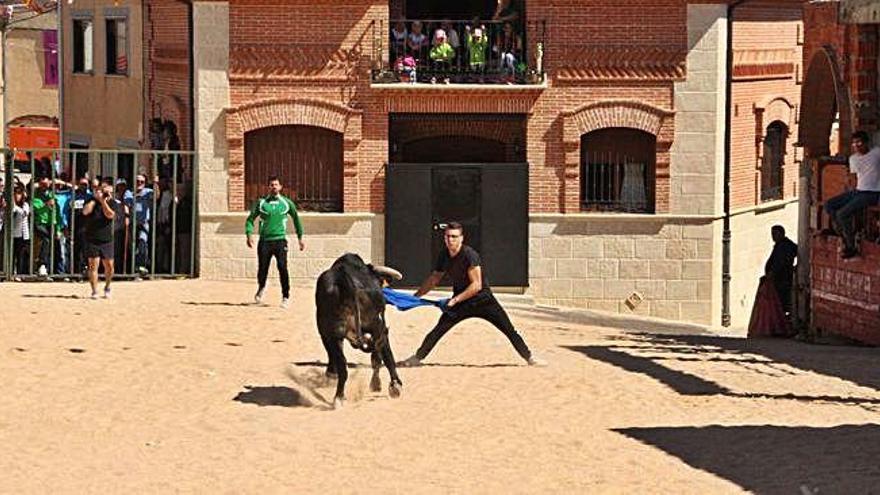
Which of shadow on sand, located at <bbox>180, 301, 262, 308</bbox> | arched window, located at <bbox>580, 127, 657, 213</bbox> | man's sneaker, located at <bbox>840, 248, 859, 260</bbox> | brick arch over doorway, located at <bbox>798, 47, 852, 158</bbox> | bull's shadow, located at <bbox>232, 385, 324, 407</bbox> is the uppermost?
brick arch over doorway, located at <bbox>798, 47, 852, 158</bbox>

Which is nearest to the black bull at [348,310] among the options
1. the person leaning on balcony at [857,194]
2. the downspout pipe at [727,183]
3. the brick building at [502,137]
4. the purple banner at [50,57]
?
the person leaning on balcony at [857,194]

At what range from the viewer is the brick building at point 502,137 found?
32656 mm

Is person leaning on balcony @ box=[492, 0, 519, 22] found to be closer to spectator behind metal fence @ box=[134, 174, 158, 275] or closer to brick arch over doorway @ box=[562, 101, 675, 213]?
brick arch over doorway @ box=[562, 101, 675, 213]

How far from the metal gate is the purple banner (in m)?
25.5

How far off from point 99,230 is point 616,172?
998 centimetres

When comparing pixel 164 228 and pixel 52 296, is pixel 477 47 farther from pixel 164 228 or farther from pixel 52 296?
pixel 52 296

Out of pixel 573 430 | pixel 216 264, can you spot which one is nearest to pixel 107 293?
pixel 216 264

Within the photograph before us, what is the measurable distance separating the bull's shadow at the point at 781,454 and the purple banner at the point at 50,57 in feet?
136

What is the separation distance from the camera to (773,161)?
36.8 metres

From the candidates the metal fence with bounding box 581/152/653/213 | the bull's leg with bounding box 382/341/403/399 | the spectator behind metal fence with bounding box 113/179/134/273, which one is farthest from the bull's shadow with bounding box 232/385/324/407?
the metal fence with bounding box 581/152/653/213

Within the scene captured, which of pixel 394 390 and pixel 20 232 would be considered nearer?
pixel 394 390

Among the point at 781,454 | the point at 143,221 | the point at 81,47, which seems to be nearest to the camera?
the point at 781,454

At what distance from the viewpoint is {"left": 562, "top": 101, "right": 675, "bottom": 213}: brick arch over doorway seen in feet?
108

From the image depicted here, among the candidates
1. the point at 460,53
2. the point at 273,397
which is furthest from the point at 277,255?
the point at 460,53
